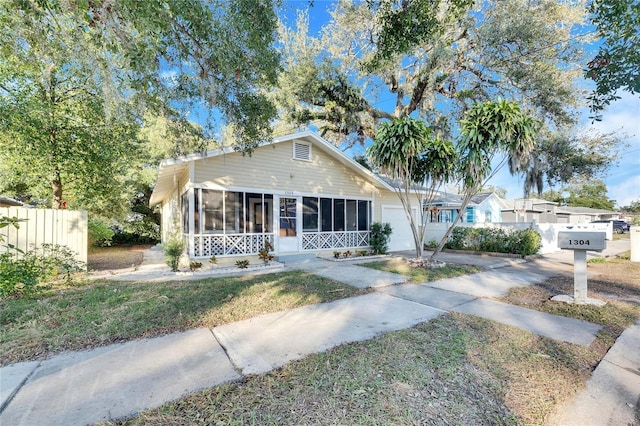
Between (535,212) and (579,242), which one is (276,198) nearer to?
(579,242)

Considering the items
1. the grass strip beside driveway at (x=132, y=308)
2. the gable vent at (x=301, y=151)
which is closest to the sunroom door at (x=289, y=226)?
the gable vent at (x=301, y=151)

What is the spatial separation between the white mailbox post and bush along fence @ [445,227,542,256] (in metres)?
6.88

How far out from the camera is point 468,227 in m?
13.9

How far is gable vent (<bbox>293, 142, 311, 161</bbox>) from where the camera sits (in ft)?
35.6

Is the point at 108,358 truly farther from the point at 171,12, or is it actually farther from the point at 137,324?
the point at 171,12

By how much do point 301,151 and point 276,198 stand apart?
2.11 m

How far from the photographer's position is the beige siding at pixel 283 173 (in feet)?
30.3

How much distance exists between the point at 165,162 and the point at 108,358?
641 cm

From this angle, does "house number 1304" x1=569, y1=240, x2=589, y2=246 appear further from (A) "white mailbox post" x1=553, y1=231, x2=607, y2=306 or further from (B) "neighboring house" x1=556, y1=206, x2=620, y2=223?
(B) "neighboring house" x1=556, y1=206, x2=620, y2=223

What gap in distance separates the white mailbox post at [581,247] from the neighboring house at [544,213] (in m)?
23.8

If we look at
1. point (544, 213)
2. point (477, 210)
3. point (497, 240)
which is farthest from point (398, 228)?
point (544, 213)

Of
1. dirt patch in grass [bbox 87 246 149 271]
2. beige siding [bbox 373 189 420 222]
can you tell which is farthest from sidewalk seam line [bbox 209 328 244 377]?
beige siding [bbox 373 189 420 222]

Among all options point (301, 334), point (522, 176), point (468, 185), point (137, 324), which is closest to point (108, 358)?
point (137, 324)

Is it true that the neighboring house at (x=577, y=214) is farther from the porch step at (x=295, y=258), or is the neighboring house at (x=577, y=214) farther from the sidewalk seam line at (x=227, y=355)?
the sidewalk seam line at (x=227, y=355)
